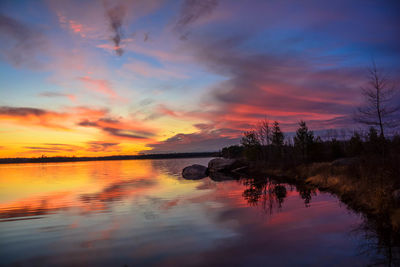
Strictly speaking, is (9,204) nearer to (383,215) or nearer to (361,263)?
(361,263)

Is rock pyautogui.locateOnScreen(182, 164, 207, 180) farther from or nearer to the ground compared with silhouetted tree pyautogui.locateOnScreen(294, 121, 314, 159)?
nearer to the ground

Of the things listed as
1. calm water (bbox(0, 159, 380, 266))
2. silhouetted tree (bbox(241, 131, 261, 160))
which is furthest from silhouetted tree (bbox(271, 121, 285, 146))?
calm water (bbox(0, 159, 380, 266))

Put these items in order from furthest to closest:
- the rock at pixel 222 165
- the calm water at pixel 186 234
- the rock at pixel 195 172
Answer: the rock at pixel 222 165 < the rock at pixel 195 172 < the calm water at pixel 186 234

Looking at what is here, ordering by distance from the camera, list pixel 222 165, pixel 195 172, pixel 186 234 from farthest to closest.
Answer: pixel 222 165 < pixel 195 172 < pixel 186 234

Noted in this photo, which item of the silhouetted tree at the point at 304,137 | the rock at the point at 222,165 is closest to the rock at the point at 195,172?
the rock at the point at 222,165

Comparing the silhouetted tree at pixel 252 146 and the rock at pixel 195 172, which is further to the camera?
the silhouetted tree at pixel 252 146

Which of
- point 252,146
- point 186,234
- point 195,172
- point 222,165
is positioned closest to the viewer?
point 186,234

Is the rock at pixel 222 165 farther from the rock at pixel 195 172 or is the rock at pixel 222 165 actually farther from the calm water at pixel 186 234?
the calm water at pixel 186 234

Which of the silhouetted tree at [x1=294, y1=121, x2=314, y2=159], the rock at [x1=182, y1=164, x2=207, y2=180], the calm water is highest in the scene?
the silhouetted tree at [x1=294, y1=121, x2=314, y2=159]

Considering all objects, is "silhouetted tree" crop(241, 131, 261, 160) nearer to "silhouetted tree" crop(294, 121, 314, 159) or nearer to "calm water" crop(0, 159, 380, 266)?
"silhouetted tree" crop(294, 121, 314, 159)

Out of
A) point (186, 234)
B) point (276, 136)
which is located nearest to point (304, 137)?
point (276, 136)

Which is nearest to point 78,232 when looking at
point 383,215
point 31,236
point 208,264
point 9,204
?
point 31,236

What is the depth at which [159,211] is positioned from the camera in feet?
50.4

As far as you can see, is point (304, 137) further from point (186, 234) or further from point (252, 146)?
point (186, 234)
